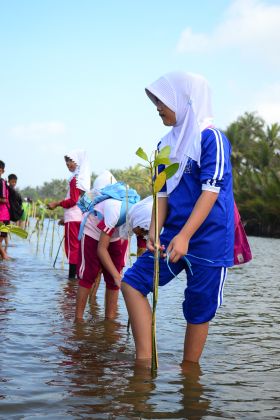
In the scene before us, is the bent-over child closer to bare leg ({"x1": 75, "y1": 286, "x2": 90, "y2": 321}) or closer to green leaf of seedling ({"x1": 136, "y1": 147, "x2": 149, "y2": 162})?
bare leg ({"x1": 75, "y1": 286, "x2": 90, "y2": 321})

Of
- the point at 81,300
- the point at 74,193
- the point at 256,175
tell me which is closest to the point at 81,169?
the point at 74,193

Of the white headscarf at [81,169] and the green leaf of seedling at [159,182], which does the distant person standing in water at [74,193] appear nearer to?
the white headscarf at [81,169]

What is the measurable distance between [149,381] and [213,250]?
2.81 ft

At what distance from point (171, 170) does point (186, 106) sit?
0.39 m

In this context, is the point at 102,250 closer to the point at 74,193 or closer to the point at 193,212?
the point at 193,212

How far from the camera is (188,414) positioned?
3.16 meters

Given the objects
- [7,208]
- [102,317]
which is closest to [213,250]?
[102,317]

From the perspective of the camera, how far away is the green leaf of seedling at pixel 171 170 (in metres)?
3.48

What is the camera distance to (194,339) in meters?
3.71

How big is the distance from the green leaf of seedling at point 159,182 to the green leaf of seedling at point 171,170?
1.1 inches

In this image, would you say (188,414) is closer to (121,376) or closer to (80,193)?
(121,376)

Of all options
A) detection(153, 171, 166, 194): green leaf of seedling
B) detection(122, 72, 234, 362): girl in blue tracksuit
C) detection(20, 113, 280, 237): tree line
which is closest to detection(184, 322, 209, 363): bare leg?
detection(122, 72, 234, 362): girl in blue tracksuit

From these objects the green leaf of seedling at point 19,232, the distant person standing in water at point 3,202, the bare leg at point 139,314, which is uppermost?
the distant person standing in water at point 3,202

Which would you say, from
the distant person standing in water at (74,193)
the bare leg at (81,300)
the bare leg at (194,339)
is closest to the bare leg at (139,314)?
the bare leg at (194,339)
